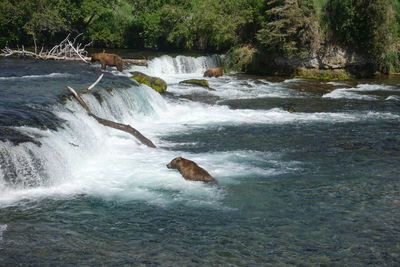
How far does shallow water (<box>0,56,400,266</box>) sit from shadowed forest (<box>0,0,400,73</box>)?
9.39 m

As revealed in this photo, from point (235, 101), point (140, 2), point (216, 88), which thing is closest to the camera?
point (235, 101)

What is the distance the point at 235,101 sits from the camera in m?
20.4

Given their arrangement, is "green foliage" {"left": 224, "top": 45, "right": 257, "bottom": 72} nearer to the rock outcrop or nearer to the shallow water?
the rock outcrop

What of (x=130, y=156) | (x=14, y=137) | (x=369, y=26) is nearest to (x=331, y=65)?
(x=369, y=26)

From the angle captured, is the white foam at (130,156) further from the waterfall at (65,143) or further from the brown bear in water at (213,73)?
the brown bear in water at (213,73)

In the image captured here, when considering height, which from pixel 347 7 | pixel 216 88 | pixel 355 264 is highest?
pixel 347 7

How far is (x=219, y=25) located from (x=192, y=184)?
2308 centimetres

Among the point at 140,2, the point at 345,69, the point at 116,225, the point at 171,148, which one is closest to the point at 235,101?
the point at 171,148

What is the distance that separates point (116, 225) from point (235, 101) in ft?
42.9

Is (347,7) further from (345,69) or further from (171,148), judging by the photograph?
(171,148)

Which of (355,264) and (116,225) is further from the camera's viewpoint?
(116,225)

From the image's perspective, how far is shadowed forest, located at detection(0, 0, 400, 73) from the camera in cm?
2712

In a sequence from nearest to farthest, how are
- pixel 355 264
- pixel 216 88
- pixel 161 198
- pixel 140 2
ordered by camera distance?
1. pixel 355 264
2. pixel 161 198
3. pixel 216 88
4. pixel 140 2

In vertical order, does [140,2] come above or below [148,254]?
above
